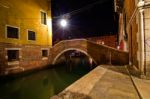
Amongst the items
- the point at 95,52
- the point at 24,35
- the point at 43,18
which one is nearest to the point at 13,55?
the point at 24,35

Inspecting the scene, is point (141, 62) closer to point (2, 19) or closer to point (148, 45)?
point (148, 45)

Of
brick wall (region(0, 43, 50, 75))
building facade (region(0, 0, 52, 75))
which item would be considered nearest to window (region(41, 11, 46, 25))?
building facade (region(0, 0, 52, 75))

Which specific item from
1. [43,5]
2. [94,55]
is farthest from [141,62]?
[43,5]

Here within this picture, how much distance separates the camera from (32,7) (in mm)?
14727

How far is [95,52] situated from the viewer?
12992 millimetres

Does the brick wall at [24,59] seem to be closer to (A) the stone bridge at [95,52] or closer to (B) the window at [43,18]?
(A) the stone bridge at [95,52]

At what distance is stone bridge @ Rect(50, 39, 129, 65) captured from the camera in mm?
11052

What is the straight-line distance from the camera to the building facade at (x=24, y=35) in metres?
11.4

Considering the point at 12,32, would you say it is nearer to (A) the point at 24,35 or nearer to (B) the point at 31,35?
(A) the point at 24,35

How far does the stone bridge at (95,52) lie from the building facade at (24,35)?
1248mm

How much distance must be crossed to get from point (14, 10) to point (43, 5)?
4.75m

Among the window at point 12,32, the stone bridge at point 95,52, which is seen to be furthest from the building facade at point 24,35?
the stone bridge at point 95,52

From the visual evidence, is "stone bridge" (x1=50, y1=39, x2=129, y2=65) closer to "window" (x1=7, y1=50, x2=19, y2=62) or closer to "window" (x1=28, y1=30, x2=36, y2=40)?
"window" (x1=28, y1=30, x2=36, y2=40)

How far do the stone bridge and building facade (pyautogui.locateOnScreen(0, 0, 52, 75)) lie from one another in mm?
1248
